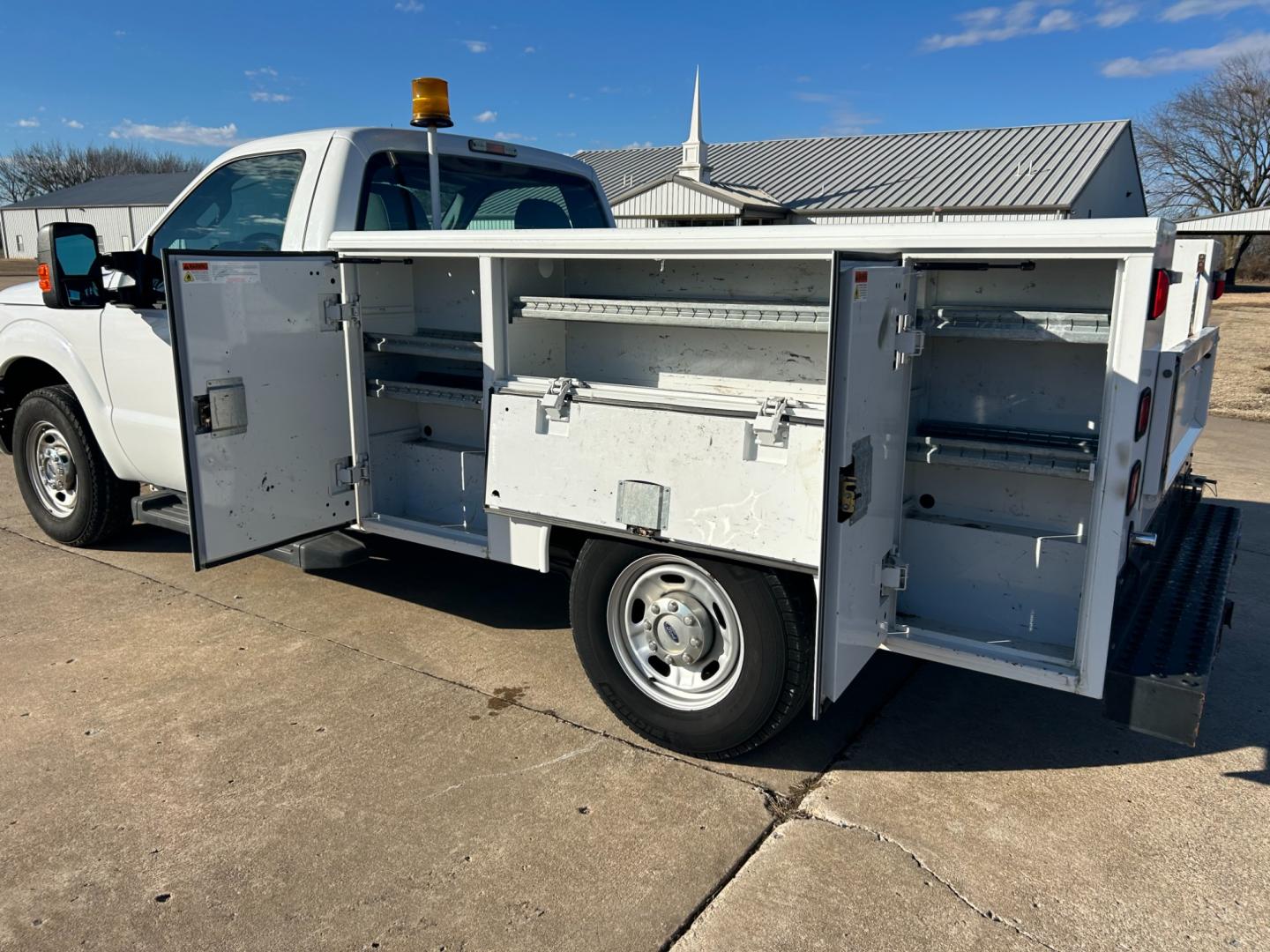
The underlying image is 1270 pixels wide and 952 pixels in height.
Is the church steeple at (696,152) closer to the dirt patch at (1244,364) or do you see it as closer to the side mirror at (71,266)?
the dirt patch at (1244,364)

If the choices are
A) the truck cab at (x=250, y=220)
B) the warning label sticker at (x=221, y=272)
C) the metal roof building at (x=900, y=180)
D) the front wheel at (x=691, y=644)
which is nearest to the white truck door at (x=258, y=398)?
the warning label sticker at (x=221, y=272)

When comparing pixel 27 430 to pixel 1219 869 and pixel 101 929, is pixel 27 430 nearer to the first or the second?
pixel 101 929

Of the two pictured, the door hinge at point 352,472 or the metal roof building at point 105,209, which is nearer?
the door hinge at point 352,472

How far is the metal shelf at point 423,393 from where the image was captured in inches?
173

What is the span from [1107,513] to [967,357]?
759 mm

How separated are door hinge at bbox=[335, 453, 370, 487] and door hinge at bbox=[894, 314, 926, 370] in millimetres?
2505

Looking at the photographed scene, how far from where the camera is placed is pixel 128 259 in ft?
14.4

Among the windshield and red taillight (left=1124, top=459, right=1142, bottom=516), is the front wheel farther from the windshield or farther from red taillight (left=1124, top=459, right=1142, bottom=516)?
the windshield

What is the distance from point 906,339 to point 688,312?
0.87 m

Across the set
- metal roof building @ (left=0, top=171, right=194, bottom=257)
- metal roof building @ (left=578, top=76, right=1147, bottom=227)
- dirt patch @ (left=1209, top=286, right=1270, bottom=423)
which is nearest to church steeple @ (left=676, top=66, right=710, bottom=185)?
metal roof building @ (left=578, top=76, right=1147, bottom=227)

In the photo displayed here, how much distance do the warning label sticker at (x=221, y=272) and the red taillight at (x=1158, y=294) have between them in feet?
10.6

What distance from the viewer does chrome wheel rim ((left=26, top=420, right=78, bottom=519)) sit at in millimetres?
5641

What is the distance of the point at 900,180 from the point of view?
27.2 metres

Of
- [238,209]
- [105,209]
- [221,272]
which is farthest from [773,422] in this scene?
[105,209]
